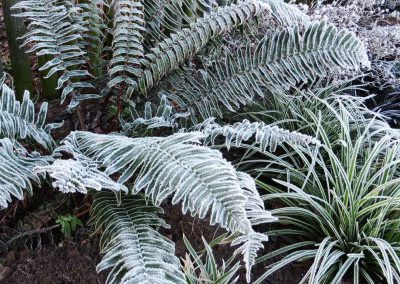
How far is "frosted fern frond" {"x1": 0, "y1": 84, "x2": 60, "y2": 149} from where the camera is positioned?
4.91 feet

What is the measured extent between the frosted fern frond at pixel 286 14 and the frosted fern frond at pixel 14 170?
39.3 inches

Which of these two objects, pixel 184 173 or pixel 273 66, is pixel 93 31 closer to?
pixel 273 66

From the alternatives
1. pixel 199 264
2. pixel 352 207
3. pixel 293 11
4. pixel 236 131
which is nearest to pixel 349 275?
pixel 352 207

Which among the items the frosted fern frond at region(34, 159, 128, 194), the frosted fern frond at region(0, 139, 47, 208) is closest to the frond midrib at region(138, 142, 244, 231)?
the frosted fern frond at region(34, 159, 128, 194)

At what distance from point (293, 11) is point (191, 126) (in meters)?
0.59

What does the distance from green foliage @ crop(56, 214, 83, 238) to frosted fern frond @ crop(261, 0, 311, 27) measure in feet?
3.37

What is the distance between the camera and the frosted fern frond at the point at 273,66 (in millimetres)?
1752

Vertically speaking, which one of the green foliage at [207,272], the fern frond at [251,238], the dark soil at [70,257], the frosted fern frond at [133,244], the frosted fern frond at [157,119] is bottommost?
the dark soil at [70,257]

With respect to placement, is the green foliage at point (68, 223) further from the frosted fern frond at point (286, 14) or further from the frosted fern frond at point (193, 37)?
the frosted fern frond at point (286, 14)

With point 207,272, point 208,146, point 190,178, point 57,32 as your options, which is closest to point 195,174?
point 190,178

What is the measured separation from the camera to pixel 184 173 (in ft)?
3.94

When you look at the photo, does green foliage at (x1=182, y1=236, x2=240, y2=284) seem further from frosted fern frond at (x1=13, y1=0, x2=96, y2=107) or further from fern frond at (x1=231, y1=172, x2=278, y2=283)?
frosted fern frond at (x1=13, y1=0, x2=96, y2=107)

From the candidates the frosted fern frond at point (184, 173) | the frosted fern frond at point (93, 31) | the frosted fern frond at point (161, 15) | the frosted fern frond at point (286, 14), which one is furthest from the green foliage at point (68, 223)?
the frosted fern frond at point (286, 14)

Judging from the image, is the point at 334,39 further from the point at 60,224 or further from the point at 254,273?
the point at 60,224
